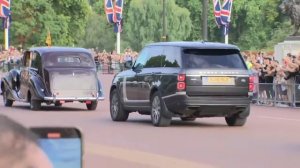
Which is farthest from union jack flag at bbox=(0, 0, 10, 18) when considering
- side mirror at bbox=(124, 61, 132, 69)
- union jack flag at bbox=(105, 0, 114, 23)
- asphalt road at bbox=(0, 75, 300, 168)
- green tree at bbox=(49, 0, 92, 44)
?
side mirror at bbox=(124, 61, 132, 69)

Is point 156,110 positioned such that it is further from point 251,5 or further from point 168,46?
point 251,5

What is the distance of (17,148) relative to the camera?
1.57 m

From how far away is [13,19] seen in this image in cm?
8181

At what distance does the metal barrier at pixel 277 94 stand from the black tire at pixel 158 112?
291 inches

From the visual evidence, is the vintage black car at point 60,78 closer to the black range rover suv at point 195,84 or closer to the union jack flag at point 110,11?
the black range rover suv at point 195,84

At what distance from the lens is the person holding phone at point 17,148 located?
156cm

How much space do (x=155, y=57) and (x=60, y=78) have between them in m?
5.66

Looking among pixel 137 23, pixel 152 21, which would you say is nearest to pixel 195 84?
pixel 152 21

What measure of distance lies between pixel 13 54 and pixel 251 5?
48.1 m

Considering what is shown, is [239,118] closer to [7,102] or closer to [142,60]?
[142,60]

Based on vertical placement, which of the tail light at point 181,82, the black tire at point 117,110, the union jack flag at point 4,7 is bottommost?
the black tire at point 117,110

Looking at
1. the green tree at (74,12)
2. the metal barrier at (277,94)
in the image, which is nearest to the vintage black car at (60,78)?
the metal barrier at (277,94)

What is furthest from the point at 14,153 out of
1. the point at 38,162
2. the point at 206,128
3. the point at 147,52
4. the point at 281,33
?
the point at 281,33

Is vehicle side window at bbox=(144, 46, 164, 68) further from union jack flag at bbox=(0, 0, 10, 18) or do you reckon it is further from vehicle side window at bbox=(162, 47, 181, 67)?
union jack flag at bbox=(0, 0, 10, 18)
